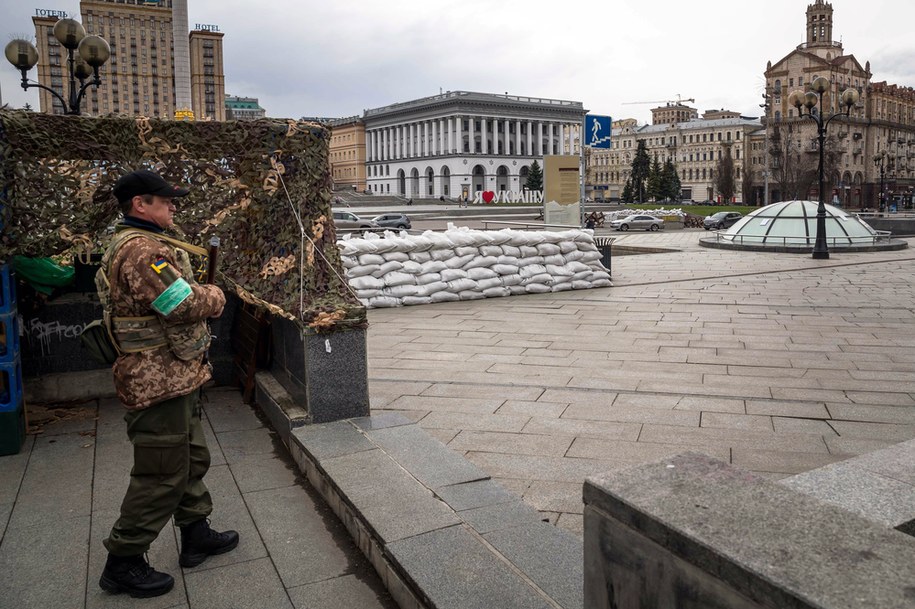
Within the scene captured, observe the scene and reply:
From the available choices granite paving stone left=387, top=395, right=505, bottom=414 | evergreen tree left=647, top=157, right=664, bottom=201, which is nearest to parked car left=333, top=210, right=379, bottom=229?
granite paving stone left=387, top=395, right=505, bottom=414

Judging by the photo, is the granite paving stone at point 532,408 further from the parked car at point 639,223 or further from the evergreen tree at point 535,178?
the evergreen tree at point 535,178

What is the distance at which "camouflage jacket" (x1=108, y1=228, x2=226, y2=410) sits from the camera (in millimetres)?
3086

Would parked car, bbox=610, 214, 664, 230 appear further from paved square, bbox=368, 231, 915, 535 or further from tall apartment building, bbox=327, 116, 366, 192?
tall apartment building, bbox=327, 116, 366, 192

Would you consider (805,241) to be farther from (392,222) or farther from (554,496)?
(554,496)

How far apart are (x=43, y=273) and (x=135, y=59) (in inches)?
4385

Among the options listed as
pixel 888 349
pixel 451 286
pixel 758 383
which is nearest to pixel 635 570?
pixel 758 383

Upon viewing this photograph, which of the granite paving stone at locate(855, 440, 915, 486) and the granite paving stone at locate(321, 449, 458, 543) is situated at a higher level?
the granite paving stone at locate(855, 440, 915, 486)

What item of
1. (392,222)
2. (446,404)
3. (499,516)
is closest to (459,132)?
(392,222)

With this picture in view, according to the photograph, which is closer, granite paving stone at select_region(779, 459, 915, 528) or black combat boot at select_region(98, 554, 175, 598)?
granite paving stone at select_region(779, 459, 915, 528)

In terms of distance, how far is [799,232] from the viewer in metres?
23.4

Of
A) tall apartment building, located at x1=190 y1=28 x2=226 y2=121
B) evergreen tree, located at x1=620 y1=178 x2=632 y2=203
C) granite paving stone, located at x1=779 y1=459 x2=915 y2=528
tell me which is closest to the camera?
granite paving stone, located at x1=779 y1=459 x2=915 y2=528

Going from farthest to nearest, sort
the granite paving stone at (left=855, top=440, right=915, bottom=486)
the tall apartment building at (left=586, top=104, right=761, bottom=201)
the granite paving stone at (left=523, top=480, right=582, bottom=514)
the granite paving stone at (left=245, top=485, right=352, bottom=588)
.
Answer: the tall apartment building at (left=586, top=104, right=761, bottom=201) → the granite paving stone at (left=523, top=480, right=582, bottom=514) → the granite paving stone at (left=245, top=485, right=352, bottom=588) → the granite paving stone at (left=855, top=440, right=915, bottom=486)

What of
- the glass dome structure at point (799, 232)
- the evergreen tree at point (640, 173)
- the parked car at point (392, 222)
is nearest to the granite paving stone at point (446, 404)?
the glass dome structure at point (799, 232)

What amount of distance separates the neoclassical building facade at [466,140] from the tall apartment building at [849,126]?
33.8 meters
